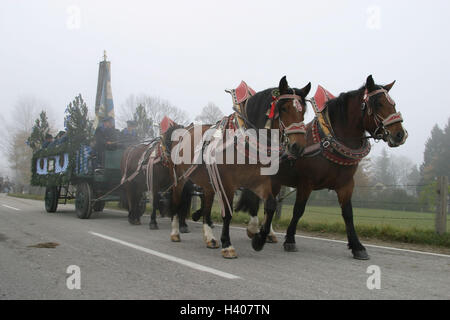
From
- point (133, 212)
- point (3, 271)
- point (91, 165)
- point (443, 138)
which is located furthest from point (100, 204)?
point (443, 138)

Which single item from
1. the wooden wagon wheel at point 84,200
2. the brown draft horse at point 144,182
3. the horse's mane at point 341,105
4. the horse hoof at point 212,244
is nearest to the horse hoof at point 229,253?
the horse hoof at point 212,244

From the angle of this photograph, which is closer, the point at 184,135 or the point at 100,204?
the point at 184,135

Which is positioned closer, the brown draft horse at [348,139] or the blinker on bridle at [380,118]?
the blinker on bridle at [380,118]

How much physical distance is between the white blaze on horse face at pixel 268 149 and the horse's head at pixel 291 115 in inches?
4.0

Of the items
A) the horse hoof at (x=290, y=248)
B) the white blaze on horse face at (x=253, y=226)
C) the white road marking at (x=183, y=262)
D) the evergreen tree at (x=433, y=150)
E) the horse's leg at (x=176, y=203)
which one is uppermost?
the evergreen tree at (x=433, y=150)

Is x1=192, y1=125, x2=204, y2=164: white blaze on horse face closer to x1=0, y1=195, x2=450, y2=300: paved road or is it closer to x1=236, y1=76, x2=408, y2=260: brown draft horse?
x1=236, y1=76, x2=408, y2=260: brown draft horse

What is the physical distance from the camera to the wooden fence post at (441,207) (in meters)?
6.48

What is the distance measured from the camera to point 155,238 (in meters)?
6.75

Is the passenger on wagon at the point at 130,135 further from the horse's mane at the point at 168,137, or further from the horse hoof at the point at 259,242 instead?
the horse hoof at the point at 259,242

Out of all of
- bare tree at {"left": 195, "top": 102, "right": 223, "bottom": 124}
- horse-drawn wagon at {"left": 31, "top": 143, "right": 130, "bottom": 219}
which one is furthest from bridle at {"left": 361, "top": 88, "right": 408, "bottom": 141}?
bare tree at {"left": 195, "top": 102, "right": 223, "bottom": 124}
